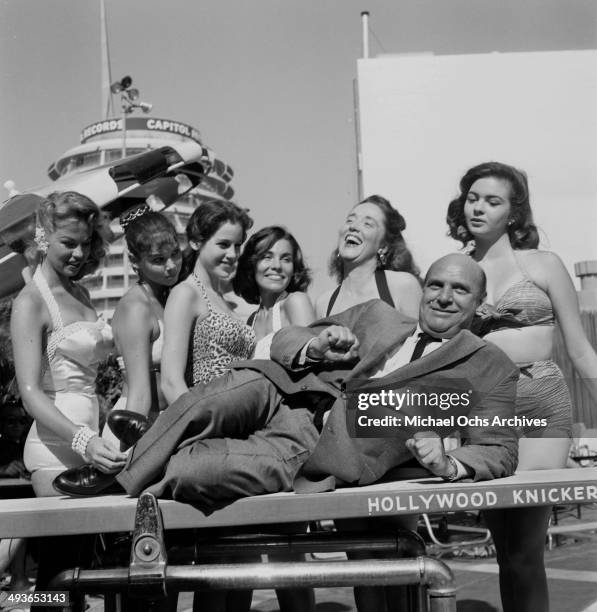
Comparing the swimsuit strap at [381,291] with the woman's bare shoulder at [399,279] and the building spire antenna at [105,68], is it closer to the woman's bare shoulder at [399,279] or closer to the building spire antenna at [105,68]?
the woman's bare shoulder at [399,279]

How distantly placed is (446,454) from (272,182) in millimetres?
998

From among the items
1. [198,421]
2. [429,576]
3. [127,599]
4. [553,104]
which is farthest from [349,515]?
[553,104]

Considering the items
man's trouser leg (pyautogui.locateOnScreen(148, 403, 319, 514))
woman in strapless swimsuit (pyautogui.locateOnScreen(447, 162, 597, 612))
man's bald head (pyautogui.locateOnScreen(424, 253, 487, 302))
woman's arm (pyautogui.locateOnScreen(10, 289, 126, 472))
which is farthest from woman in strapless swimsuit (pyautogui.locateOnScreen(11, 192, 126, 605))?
woman in strapless swimsuit (pyautogui.locateOnScreen(447, 162, 597, 612))

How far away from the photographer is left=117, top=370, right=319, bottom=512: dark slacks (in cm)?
151

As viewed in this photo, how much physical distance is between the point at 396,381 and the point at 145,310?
0.71 metres

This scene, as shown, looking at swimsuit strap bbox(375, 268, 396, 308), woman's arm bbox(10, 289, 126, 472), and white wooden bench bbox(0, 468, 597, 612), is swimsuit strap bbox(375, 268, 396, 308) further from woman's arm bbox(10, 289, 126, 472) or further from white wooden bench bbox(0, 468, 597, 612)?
woman's arm bbox(10, 289, 126, 472)

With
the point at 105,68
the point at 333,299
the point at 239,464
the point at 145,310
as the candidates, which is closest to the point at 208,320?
the point at 145,310

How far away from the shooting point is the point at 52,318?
185 cm

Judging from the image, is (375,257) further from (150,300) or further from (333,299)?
(150,300)

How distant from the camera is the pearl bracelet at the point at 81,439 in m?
1.72

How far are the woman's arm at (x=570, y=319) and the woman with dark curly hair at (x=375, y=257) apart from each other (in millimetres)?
330

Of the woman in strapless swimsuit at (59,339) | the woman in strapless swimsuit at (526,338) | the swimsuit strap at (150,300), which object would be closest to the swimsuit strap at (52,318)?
the woman in strapless swimsuit at (59,339)

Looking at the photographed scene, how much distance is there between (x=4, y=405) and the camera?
2.84 metres

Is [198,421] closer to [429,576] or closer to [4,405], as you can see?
[429,576]
